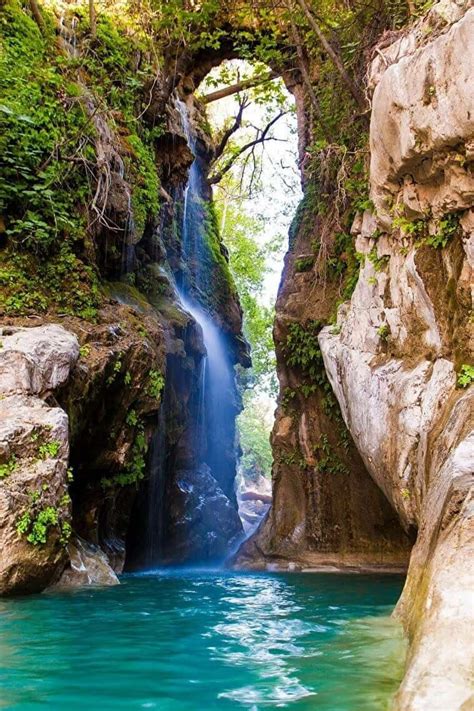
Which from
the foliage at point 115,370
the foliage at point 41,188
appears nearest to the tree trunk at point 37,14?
the foliage at point 41,188

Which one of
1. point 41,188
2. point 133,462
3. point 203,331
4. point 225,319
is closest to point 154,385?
point 133,462

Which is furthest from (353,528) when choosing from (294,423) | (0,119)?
(0,119)

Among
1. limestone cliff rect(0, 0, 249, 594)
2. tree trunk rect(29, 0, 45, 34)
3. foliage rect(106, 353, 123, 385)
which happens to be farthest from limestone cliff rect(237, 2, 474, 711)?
tree trunk rect(29, 0, 45, 34)

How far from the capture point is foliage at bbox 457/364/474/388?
7496mm

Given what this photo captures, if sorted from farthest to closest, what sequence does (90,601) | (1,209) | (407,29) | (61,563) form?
1. (1,209)
2. (407,29)
3. (61,563)
4. (90,601)

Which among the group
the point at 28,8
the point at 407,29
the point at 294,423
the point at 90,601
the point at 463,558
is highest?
the point at 28,8

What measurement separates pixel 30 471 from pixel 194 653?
391 centimetres

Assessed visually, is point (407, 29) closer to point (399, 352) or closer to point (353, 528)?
point (399, 352)

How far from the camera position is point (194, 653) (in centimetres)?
475

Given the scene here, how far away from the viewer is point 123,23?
16.4 meters

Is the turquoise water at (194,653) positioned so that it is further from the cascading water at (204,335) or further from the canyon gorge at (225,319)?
the cascading water at (204,335)

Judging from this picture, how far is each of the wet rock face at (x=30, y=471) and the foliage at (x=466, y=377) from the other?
17.5 ft

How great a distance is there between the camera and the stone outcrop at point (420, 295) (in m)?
6.32

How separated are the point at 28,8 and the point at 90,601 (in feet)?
46.6
